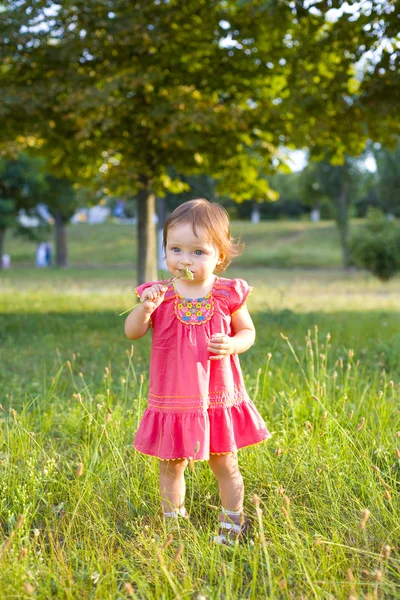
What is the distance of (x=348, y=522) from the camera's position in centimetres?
278

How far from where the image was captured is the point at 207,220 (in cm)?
295

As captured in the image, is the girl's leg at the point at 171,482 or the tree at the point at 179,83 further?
the tree at the point at 179,83

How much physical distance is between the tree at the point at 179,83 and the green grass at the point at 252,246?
19.3 m

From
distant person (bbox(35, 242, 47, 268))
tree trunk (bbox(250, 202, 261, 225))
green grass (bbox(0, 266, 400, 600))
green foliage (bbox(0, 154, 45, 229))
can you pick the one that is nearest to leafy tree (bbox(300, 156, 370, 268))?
green foliage (bbox(0, 154, 45, 229))

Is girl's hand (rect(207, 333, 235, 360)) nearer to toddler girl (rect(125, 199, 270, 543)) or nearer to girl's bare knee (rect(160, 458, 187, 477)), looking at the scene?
toddler girl (rect(125, 199, 270, 543))

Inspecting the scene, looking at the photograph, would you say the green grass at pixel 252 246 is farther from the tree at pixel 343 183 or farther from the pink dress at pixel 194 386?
the pink dress at pixel 194 386

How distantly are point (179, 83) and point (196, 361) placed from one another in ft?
23.3

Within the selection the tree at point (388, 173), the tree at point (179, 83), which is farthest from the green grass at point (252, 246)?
the tree at point (179, 83)

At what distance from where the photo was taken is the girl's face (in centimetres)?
295

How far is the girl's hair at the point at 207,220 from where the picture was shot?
2.95 m

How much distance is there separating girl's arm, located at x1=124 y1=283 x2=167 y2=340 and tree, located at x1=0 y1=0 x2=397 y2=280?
565 cm

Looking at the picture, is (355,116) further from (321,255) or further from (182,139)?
(321,255)

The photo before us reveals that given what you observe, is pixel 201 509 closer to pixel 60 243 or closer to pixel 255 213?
pixel 60 243

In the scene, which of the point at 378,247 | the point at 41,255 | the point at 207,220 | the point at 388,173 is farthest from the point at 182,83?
the point at 388,173
